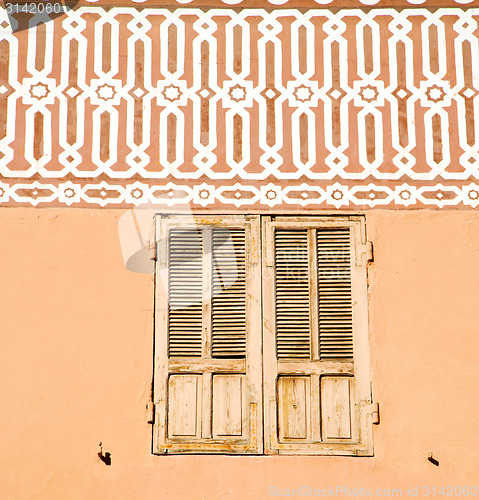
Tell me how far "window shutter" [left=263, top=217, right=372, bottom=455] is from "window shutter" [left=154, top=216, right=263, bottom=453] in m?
0.11

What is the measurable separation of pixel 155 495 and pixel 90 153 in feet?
7.97

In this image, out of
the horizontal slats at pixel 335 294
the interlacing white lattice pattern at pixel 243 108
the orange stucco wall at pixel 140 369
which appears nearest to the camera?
the orange stucco wall at pixel 140 369

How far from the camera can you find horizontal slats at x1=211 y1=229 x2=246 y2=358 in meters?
5.62

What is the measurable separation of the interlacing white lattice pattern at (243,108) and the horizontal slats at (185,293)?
0.95ft

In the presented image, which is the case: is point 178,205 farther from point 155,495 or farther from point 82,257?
point 155,495

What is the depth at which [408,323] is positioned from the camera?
220 inches

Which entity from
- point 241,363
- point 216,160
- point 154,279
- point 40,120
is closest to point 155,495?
point 241,363

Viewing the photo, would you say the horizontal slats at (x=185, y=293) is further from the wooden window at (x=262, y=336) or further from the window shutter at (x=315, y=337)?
the window shutter at (x=315, y=337)

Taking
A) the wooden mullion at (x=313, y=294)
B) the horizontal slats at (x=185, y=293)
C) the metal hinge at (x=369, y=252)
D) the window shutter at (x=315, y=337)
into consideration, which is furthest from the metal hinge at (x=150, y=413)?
the metal hinge at (x=369, y=252)

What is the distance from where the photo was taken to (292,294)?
18.7ft

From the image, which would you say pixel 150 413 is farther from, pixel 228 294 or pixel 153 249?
pixel 153 249

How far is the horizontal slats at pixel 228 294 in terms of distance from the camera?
5.62m

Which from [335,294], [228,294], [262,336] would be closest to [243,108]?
[228,294]

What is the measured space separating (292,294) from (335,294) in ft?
0.99
